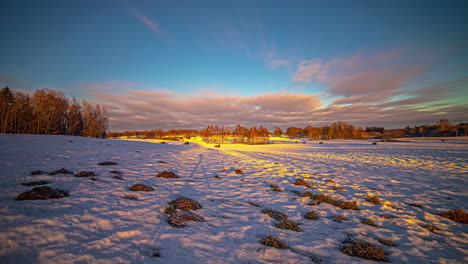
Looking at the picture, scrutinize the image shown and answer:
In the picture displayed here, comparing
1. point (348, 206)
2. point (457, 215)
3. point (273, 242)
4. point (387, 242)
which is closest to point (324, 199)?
point (348, 206)

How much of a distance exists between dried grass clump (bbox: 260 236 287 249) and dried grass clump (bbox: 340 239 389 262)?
1.55 m

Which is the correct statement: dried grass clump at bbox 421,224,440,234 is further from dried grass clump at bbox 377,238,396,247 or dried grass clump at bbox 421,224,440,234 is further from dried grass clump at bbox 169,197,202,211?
dried grass clump at bbox 169,197,202,211

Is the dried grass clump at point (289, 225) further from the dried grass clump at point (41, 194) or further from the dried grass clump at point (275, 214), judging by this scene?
the dried grass clump at point (41, 194)

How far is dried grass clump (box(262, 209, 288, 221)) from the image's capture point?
5749mm

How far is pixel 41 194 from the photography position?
499 cm

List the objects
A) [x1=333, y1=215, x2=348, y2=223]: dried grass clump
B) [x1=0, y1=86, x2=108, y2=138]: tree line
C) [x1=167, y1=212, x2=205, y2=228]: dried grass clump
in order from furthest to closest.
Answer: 1. [x1=0, y1=86, x2=108, y2=138]: tree line
2. [x1=333, y1=215, x2=348, y2=223]: dried grass clump
3. [x1=167, y1=212, x2=205, y2=228]: dried grass clump

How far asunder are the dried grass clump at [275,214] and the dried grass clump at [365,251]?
1.86 m

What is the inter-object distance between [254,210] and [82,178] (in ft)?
24.7

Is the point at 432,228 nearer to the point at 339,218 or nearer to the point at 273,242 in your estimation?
the point at 339,218

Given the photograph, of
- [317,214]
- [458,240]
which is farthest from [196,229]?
[458,240]

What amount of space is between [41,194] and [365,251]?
9243mm

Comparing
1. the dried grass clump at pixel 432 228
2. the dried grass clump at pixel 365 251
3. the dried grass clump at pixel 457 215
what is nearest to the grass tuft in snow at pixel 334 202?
the dried grass clump at pixel 432 228

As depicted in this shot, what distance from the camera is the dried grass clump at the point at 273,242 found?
13.6ft

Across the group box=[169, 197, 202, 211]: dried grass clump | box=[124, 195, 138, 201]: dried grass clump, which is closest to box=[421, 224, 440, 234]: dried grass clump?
box=[169, 197, 202, 211]: dried grass clump
